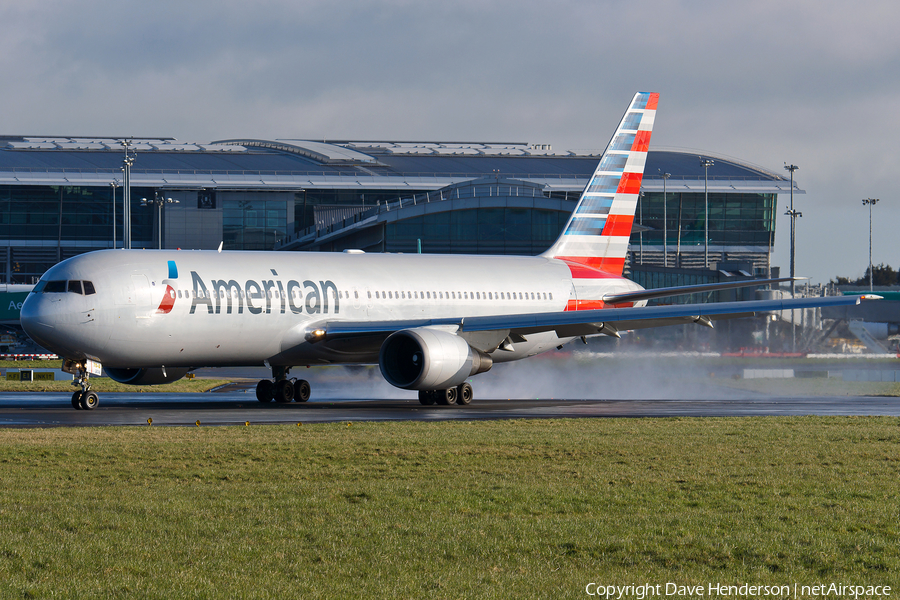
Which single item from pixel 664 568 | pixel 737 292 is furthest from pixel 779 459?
pixel 737 292

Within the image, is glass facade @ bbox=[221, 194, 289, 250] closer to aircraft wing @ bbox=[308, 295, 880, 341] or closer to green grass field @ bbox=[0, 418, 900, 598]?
aircraft wing @ bbox=[308, 295, 880, 341]

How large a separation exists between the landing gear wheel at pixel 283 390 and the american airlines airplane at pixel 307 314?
0.10 ft

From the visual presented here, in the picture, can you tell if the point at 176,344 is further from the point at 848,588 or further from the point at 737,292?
the point at 737,292

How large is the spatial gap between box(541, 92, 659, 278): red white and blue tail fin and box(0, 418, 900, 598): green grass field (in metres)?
19.3

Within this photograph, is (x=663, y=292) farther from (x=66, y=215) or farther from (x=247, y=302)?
(x=66, y=215)

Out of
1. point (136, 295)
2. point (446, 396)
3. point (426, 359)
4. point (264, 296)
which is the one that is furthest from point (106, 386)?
point (426, 359)

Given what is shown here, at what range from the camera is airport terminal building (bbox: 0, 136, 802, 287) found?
8681 centimetres

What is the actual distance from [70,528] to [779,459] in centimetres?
976

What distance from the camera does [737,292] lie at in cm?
6544

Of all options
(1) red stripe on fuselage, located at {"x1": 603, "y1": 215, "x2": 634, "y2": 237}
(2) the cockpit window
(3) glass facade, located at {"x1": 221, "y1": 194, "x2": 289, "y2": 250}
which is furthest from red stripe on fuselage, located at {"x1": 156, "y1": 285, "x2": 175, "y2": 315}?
(3) glass facade, located at {"x1": 221, "y1": 194, "x2": 289, "y2": 250}

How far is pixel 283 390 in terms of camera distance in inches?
1177

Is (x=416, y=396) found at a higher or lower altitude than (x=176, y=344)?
lower

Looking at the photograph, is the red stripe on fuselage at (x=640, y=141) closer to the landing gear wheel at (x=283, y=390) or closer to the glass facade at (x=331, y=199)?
the landing gear wheel at (x=283, y=390)

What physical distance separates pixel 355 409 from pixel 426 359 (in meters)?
2.16
